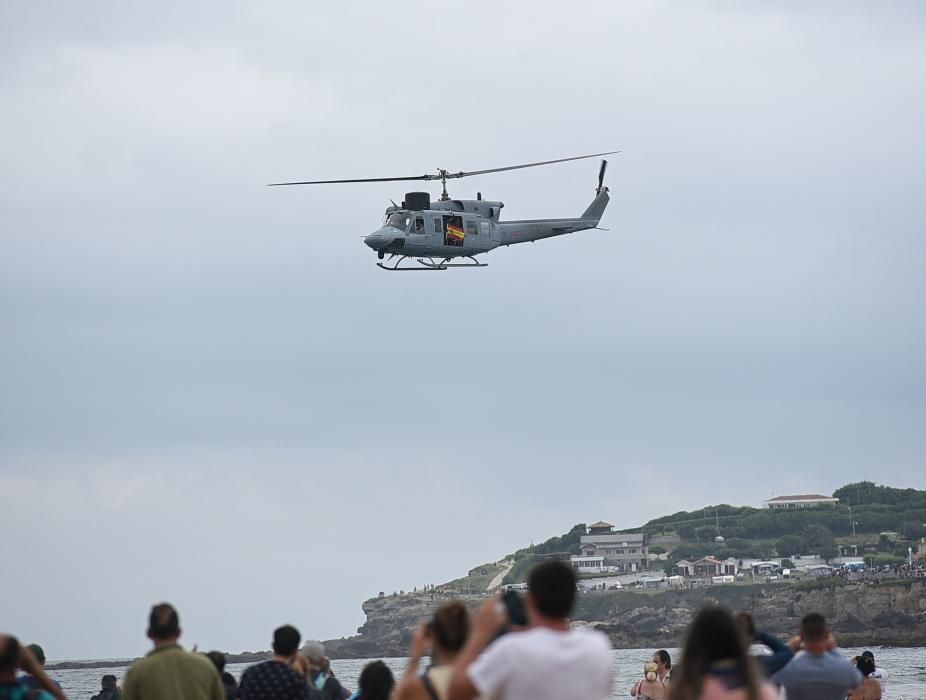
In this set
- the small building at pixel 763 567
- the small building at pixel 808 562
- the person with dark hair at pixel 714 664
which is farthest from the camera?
the small building at pixel 808 562

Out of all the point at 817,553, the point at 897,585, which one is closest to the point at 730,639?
the point at 897,585

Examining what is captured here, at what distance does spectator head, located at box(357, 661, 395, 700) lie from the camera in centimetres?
938

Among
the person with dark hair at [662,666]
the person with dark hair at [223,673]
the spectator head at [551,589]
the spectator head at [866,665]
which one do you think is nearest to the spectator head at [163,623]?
the person with dark hair at [223,673]

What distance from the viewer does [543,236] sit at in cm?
4584

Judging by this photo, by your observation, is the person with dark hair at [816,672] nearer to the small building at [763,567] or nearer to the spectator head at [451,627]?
the spectator head at [451,627]

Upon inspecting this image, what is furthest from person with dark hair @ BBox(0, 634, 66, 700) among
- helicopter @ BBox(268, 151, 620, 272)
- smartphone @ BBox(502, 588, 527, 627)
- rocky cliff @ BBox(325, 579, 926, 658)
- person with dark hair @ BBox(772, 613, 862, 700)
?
rocky cliff @ BBox(325, 579, 926, 658)

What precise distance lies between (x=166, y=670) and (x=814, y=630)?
402 cm

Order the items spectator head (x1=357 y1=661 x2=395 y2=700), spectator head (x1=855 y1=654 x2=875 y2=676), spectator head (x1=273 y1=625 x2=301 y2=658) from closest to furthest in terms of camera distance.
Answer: spectator head (x1=357 y1=661 x2=395 y2=700)
spectator head (x1=273 y1=625 x2=301 y2=658)
spectator head (x1=855 y1=654 x2=875 y2=676)

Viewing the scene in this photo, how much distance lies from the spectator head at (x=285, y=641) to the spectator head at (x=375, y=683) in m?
0.84

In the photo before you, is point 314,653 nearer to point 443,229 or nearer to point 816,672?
point 816,672

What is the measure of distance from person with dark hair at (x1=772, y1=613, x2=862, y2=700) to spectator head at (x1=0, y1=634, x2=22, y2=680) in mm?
4632

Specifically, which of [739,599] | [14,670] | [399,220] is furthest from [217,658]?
[739,599]

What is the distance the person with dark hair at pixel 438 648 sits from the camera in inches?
281

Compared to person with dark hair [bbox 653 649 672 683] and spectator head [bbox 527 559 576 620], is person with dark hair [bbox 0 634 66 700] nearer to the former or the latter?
spectator head [bbox 527 559 576 620]
